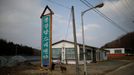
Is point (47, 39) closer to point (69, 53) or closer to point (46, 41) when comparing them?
point (46, 41)

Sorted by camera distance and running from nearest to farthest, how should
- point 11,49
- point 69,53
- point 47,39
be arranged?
point 47,39 < point 69,53 < point 11,49

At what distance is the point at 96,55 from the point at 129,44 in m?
61.6

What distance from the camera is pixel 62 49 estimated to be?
1348 inches

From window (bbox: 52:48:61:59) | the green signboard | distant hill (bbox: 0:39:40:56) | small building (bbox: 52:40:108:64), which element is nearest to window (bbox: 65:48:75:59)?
small building (bbox: 52:40:108:64)

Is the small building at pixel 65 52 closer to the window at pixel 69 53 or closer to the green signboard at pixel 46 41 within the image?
the window at pixel 69 53

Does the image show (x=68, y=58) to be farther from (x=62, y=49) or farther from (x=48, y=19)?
(x=48, y=19)

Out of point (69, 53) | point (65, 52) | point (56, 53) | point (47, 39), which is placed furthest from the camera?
point (56, 53)

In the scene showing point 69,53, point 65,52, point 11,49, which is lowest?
point 69,53

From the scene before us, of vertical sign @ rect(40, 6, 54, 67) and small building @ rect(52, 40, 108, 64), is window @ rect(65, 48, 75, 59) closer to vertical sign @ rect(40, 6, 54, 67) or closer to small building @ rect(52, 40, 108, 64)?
small building @ rect(52, 40, 108, 64)

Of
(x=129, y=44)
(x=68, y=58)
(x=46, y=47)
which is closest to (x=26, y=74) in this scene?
(x=46, y=47)

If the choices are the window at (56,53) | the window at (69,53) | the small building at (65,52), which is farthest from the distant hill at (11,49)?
the window at (69,53)

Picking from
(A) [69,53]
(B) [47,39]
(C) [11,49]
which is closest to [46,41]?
(B) [47,39]

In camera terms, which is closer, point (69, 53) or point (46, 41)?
point (46, 41)

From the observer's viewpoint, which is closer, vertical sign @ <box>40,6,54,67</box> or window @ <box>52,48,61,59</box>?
vertical sign @ <box>40,6,54,67</box>
